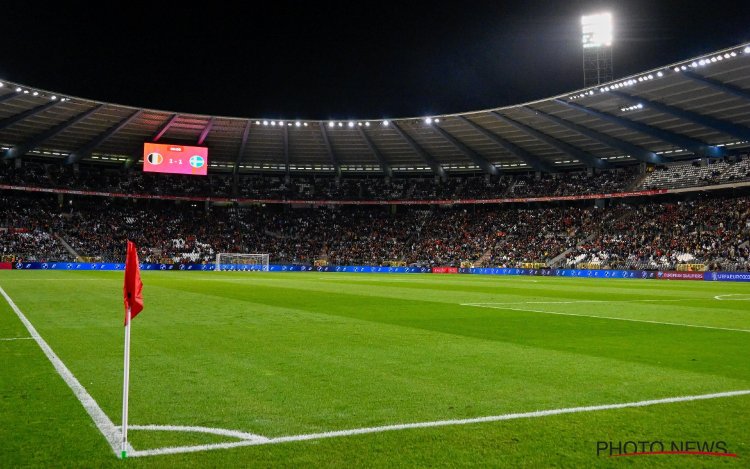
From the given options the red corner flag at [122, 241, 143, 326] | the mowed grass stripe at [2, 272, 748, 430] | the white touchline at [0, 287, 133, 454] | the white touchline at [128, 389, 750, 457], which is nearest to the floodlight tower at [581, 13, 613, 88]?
the mowed grass stripe at [2, 272, 748, 430]

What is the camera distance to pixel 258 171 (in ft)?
271

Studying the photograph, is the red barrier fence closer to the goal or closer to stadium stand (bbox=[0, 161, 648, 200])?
stadium stand (bbox=[0, 161, 648, 200])

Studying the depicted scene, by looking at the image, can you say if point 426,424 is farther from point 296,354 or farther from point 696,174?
point 696,174

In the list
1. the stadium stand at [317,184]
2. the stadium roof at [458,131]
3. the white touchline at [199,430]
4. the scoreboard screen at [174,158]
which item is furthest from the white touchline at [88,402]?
the stadium stand at [317,184]

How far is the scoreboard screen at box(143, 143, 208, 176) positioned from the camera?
6288 centimetres

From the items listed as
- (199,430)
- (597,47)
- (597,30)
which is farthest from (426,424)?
(597,47)

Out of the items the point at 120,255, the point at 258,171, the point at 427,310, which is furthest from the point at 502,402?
the point at 258,171

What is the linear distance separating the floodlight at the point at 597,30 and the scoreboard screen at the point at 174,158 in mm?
39709

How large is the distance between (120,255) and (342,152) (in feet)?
94.8

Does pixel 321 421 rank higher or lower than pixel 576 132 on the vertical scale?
lower

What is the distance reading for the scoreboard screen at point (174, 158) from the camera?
6288 cm

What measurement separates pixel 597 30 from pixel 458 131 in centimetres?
1902

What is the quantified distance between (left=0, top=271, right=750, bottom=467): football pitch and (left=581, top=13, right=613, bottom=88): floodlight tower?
40.5 meters

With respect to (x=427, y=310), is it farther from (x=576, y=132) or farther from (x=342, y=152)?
(x=342, y=152)
